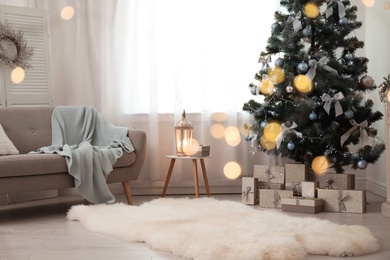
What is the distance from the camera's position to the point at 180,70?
220 inches

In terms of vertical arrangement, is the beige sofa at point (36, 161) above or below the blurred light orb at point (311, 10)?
below

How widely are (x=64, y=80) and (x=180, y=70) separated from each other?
1071mm

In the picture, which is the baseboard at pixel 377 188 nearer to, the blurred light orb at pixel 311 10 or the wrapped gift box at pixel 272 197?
the wrapped gift box at pixel 272 197

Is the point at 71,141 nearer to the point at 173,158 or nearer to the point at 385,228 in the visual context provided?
the point at 173,158

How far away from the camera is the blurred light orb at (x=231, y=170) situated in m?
5.66

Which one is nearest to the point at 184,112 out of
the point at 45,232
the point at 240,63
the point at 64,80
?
the point at 240,63

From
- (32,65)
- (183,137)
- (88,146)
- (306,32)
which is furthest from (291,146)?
(32,65)

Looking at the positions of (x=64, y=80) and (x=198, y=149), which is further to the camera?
(x=64, y=80)

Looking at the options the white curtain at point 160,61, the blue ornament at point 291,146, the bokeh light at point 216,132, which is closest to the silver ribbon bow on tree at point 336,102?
the blue ornament at point 291,146

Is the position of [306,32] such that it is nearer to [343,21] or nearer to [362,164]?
[343,21]

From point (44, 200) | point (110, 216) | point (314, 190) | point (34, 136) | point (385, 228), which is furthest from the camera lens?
point (44, 200)

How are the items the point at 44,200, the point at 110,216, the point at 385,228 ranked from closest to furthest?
the point at 385,228, the point at 110,216, the point at 44,200

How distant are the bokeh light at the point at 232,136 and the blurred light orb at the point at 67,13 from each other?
178cm

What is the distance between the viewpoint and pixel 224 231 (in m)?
3.42
